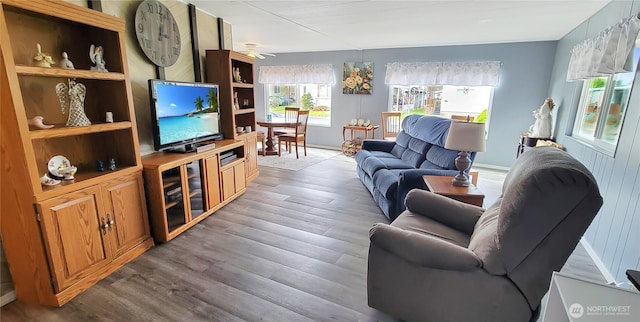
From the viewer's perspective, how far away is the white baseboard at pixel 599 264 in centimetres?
210

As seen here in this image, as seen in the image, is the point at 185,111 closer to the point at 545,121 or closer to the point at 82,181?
the point at 82,181

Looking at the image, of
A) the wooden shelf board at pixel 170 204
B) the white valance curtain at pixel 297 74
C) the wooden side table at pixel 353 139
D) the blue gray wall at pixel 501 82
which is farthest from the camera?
the white valance curtain at pixel 297 74

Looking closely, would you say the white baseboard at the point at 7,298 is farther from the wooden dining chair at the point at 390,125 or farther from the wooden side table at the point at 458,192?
the wooden dining chair at the point at 390,125

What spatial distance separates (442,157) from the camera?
Result: 10.1 feet

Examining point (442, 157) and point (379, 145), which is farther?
point (379, 145)

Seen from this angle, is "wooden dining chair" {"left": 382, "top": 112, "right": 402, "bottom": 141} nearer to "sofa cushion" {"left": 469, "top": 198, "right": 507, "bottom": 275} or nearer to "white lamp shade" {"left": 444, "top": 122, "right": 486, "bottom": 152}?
"white lamp shade" {"left": 444, "top": 122, "right": 486, "bottom": 152}

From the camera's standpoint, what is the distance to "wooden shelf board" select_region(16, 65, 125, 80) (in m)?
1.60

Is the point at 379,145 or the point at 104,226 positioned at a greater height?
the point at 379,145

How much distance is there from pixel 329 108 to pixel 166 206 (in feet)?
15.9

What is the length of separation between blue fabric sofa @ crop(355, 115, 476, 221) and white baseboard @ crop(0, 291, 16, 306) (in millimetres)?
2934

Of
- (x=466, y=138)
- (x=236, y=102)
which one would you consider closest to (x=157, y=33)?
(x=236, y=102)

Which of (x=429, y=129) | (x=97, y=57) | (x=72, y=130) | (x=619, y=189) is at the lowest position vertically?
(x=619, y=189)

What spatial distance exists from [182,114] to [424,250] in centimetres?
246

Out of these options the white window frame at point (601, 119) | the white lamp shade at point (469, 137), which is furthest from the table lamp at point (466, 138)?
the white window frame at point (601, 119)
